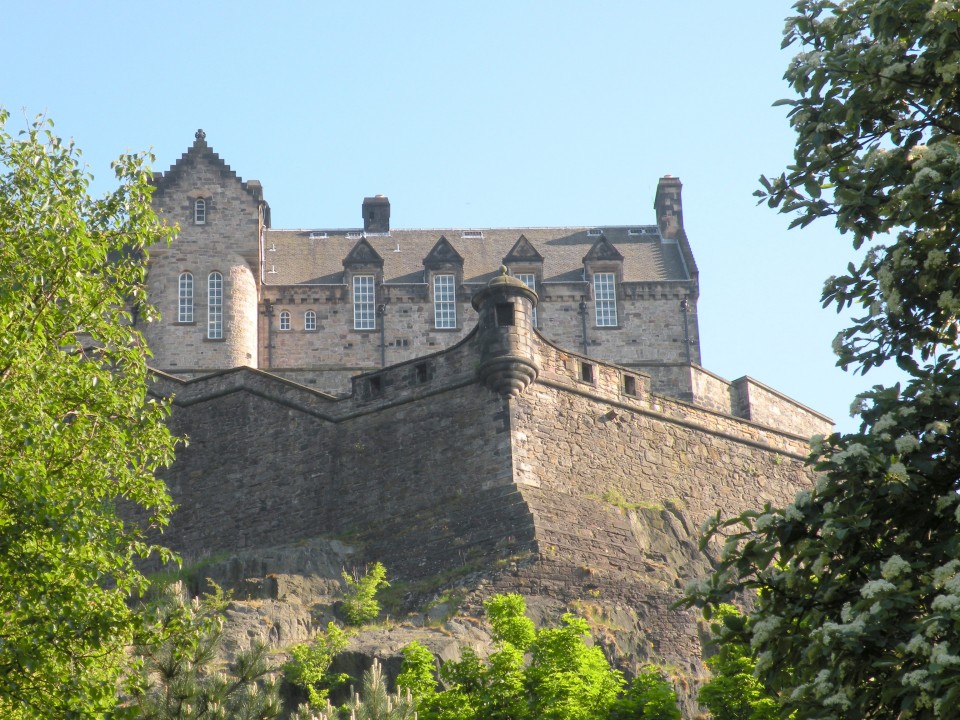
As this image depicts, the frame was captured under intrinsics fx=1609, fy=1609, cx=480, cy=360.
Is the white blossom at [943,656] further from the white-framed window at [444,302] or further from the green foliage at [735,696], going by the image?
the white-framed window at [444,302]

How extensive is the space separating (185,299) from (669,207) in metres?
18.3

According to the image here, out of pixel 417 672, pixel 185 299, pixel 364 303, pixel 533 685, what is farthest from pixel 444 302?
pixel 533 685

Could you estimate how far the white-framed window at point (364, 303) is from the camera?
171 ft

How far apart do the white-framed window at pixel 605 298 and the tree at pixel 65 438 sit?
34215 mm

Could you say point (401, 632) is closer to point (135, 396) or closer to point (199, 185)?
point (135, 396)

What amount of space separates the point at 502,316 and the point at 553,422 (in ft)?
8.66

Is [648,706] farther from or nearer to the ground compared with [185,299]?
nearer to the ground

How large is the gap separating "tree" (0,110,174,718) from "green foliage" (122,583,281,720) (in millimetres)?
520

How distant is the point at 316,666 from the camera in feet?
90.6

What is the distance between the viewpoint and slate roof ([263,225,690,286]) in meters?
53.6

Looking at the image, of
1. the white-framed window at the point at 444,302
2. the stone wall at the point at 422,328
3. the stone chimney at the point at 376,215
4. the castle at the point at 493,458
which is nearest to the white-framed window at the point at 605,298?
the stone wall at the point at 422,328

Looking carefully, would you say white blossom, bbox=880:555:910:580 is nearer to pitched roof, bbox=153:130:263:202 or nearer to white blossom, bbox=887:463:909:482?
white blossom, bbox=887:463:909:482

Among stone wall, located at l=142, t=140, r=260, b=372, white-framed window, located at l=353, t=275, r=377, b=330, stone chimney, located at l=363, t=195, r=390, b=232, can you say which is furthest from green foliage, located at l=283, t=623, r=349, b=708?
stone chimney, located at l=363, t=195, r=390, b=232

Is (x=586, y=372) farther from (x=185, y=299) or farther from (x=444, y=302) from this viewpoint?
(x=185, y=299)
